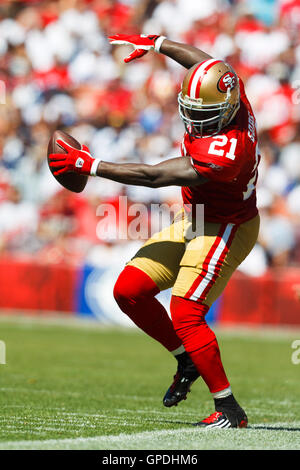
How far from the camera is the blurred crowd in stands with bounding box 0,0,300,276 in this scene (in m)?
12.4

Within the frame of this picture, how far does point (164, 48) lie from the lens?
230 inches

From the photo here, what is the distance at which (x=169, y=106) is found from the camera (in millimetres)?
13523

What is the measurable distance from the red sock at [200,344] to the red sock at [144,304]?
0.35 meters

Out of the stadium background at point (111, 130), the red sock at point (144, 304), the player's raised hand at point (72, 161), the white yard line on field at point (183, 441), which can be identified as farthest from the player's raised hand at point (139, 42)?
the stadium background at point (111, 130)

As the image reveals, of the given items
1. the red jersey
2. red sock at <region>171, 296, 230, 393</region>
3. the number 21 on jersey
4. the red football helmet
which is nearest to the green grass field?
red sock at <region>171, 296, 230, 393</region>

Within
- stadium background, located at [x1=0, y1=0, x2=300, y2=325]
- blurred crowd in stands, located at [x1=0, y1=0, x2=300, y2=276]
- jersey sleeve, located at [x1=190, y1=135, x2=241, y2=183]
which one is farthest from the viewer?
blurred crowd in stands, located at [x1=0, y1=0, x2=300, y2=276]

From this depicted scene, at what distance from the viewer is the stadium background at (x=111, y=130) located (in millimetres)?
11992

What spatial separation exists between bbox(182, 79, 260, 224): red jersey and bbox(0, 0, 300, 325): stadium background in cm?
641

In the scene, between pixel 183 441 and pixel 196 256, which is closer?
pixel 183 441

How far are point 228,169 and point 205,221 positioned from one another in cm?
51

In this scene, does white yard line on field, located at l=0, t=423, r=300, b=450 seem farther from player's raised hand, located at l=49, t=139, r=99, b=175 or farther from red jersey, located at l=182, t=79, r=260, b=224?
player's raised hand, located at l=49, t=139, r=99, b=175

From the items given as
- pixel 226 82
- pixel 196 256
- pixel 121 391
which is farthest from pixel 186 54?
pixel 121 391

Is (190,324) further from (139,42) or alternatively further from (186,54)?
(139,42)

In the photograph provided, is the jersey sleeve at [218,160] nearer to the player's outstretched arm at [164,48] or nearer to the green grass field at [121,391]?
the player's outstretched arm at [164,48]
